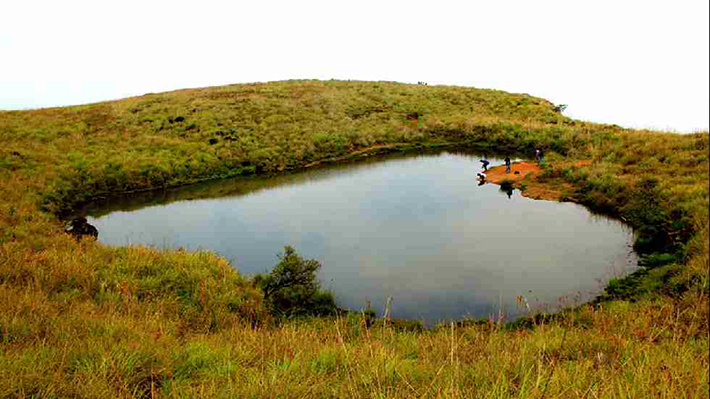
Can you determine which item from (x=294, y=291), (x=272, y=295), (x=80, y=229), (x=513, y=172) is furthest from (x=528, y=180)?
(x=80, y=229)

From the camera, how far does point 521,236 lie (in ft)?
50.8

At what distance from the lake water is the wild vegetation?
1.32 metres

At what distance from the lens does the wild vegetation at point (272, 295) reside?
369 cm

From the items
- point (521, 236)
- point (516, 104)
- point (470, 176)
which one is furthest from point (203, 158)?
point (516, 104)

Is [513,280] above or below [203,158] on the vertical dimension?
below

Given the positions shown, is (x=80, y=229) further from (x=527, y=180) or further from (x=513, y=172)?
(x=513, y=172)

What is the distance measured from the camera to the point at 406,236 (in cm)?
1617

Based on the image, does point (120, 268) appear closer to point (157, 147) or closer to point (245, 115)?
point (157, 147)

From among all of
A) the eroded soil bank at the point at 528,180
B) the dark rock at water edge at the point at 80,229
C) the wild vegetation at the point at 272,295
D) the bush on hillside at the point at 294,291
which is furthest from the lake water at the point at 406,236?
the wild vegetation at the point at 272,295

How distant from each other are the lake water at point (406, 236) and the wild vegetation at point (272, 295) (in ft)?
4.32

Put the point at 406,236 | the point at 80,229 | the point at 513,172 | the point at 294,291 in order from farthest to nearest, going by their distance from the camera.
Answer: the point at 513,172 < the point at 80,229 < the point at 406,236 < the point at 294,291

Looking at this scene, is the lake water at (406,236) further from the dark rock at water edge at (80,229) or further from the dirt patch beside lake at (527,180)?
the dirt patch beside lake at (527,180)

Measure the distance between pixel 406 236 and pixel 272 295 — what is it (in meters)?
7.07

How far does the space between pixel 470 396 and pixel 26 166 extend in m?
30.5
